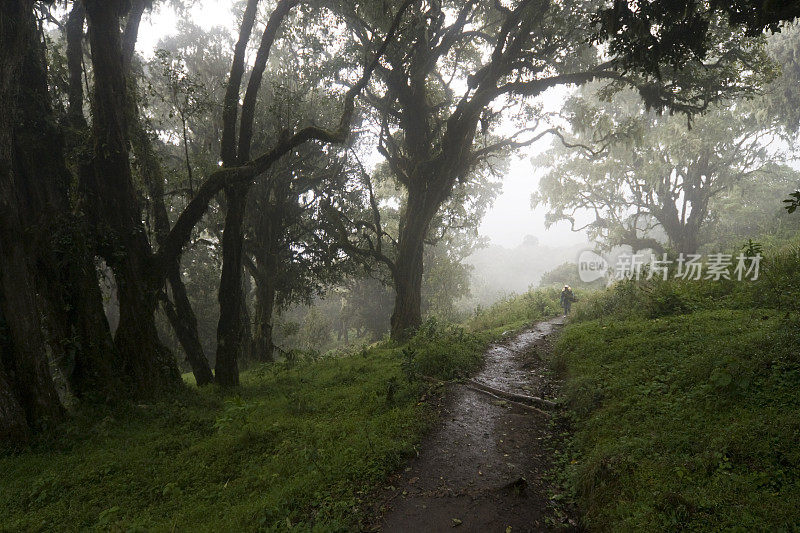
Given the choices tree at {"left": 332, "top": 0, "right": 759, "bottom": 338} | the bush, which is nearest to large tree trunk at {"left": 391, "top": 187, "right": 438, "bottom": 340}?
tree at {"left": 332, "top": 0, "right": 759, "bottom": 338}

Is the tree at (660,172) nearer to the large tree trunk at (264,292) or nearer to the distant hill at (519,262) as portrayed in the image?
the large tree trunk at (264,292)

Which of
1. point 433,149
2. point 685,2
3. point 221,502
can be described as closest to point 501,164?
point 433,149

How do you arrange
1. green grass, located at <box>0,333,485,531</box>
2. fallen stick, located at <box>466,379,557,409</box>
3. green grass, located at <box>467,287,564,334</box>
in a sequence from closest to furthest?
green grass, located at <box>0,333,485,531</box>
fallen stick, located at <box>466,379,557,409</box>
green grass, located at <box>467,287,564,334</box>

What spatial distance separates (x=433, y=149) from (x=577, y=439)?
1207 cm

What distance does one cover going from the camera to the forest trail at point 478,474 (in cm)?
410

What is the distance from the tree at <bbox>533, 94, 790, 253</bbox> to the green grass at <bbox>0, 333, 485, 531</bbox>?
16.1 m

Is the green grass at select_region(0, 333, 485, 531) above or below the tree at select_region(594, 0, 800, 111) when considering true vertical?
below

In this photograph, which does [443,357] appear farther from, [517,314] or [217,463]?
[517,314]

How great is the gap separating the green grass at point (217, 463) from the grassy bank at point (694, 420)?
2.46 metres

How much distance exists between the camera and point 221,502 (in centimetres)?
455

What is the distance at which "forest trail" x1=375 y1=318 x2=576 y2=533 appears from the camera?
13.4 feet

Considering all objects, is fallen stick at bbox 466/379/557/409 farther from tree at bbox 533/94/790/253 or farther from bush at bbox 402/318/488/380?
tree at bbox 533/94/790/253

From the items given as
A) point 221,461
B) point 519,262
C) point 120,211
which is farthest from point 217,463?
point 519,262

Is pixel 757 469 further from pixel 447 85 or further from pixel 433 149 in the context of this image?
pixel 447 85
